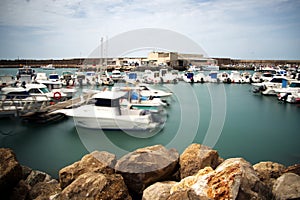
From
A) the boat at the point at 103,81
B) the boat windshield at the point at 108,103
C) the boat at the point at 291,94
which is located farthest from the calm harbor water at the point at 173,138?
the boat at the point at 103,81

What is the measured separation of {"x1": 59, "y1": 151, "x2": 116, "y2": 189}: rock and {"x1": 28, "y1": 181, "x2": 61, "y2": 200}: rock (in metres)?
0.20

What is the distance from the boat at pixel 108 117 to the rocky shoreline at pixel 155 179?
494cm

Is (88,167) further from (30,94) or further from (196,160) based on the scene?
(30,94)

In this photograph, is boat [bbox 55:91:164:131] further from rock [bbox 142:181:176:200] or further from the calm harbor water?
rock [bbox 142:181:176:200]

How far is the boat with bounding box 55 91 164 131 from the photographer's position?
10.1 metres

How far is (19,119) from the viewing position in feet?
38.5

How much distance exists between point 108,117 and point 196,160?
5960 millimetres

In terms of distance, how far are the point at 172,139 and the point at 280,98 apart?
14.4m

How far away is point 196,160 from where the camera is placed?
4820 mm

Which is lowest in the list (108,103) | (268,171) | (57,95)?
(268,171)

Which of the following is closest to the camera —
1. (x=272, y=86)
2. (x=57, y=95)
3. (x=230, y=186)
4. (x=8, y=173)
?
(x=230, y=186)

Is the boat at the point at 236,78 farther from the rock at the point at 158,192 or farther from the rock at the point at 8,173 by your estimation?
the rock at the point at 8,173

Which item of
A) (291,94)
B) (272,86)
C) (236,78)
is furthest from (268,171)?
(236,78)

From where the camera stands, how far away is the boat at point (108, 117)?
10.1 metres
